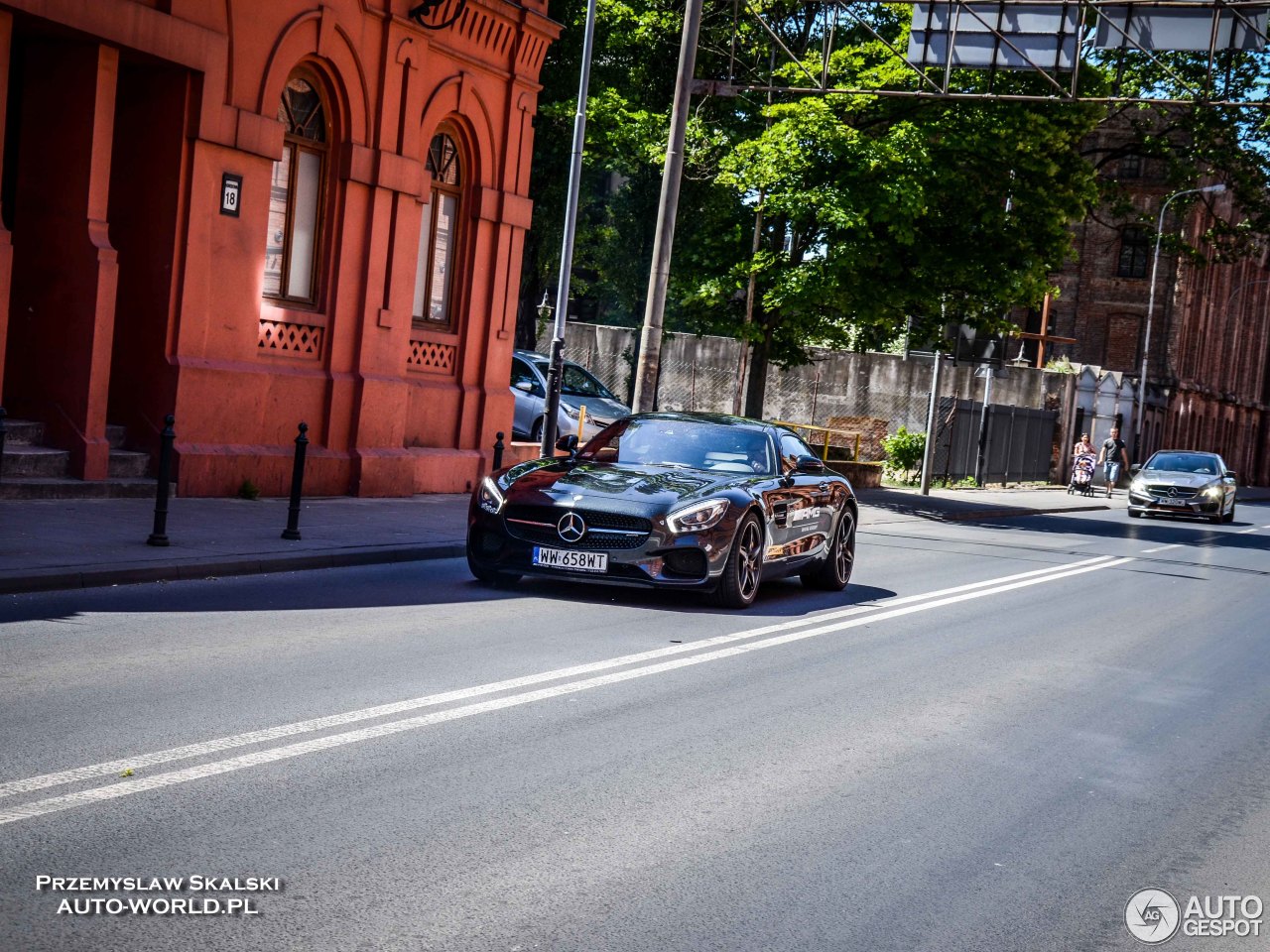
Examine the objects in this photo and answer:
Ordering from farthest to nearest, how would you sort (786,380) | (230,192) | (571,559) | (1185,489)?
(786,380) < (1185,489) < (230,192) < (571,559)

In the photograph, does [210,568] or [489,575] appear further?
[489,575]

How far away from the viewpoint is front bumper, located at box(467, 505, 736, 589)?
11.2 m

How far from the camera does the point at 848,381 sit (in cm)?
4681

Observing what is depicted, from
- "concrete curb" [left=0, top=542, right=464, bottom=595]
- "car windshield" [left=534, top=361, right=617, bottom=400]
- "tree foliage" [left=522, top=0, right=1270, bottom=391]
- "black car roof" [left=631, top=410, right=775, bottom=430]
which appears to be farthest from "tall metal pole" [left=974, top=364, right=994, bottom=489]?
"concrete curb" [left=0, top=542, right=464, bottom=595]

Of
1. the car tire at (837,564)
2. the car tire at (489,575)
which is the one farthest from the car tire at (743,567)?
the car tire at (837,564)

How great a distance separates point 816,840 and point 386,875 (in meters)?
1.68

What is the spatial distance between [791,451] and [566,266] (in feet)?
32.9

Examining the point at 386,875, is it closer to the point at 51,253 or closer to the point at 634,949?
the point at 634,949

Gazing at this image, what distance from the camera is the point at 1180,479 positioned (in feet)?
117

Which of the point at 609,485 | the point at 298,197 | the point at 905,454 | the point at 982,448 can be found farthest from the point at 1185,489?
the point at 609,485

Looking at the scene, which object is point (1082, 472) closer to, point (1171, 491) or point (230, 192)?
point (1171, 491)

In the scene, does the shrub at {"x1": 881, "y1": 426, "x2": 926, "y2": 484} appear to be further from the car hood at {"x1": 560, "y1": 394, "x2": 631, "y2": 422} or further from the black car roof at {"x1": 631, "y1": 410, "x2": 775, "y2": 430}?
the black car roof at {"x1": 631, "y1": 410, "x2": 775, "y2": 430}

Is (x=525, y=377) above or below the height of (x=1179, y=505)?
Answer: above

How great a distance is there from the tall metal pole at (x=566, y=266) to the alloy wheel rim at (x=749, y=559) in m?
6.51
